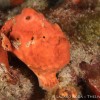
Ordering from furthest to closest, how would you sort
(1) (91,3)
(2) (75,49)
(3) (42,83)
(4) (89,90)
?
(1) (91,3) < (2) (75,49) < (4) (89,90) < (3) (42,83)

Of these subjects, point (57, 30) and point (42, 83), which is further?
point (42, 83)

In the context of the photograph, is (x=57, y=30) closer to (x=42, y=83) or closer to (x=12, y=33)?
(x=12, y=33)

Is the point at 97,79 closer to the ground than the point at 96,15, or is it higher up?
closer to the ground

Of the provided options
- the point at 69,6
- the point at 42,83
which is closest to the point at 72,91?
the point at 42,83

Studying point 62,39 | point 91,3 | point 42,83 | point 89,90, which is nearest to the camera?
point 62,39

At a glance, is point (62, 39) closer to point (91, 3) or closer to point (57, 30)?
point (57, 30)

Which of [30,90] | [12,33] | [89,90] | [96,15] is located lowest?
[89,90]

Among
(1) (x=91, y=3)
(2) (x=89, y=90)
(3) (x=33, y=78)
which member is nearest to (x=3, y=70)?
(3) (x=33, y=78)
